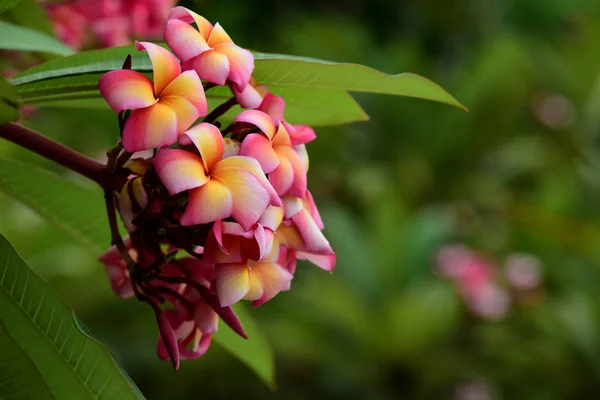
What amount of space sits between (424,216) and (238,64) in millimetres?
2558

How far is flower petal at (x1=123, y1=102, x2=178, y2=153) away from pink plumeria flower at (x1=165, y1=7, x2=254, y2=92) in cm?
4

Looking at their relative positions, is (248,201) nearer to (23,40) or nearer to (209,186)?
(209,186)

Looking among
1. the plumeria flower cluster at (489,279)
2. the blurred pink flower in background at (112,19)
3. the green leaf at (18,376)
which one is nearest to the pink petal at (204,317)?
the green leaf at (18,376)

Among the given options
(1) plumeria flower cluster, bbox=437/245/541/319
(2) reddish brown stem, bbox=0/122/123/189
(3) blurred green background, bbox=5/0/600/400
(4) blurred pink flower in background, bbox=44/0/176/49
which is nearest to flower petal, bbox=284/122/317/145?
(2) reddish brown stem, bbox=0/122/123/189

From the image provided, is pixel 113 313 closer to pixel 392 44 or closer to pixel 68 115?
pixel 68 115

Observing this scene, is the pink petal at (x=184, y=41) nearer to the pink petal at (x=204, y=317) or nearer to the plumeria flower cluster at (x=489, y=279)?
the pink petal at (x=204, y=317)

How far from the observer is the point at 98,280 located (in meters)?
1.96

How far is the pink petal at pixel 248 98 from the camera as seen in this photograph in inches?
18.5

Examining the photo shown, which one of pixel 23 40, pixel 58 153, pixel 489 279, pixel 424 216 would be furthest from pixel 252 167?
pixel 424 216

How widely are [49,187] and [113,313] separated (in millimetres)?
1562

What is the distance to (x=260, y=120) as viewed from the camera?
44cm

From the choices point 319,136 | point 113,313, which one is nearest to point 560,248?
point 319,136

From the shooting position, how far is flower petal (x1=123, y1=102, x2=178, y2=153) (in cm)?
41

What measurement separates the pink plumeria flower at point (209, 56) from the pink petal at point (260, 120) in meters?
0.02
